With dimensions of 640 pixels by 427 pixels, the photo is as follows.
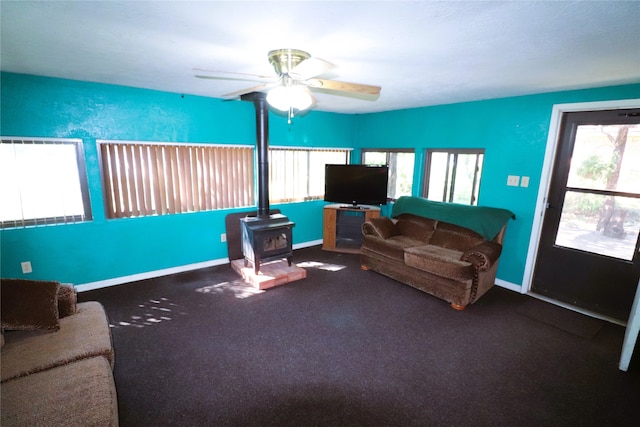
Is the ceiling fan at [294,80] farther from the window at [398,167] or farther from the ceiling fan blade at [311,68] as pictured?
the window at [398,167]

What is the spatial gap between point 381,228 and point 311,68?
2.60 meters

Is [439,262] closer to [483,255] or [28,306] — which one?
[483,255]

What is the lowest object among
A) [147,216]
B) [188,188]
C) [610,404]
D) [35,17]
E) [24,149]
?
[610,404]

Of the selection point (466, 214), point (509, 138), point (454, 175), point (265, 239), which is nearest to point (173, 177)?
point (265, 239)

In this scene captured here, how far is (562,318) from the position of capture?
2.99 m

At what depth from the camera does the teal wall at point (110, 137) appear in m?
2.86

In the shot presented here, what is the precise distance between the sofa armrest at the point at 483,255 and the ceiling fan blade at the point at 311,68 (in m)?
2.41

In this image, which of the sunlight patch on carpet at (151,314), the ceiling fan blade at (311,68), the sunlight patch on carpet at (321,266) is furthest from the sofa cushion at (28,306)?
the sunlight patch on carpet at (321,266)

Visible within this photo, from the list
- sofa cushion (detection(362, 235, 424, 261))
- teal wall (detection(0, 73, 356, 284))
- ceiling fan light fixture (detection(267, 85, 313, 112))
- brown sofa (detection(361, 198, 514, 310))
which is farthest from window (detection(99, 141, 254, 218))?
ceiling fan light fixture (detection(267, 85, 313, 112))

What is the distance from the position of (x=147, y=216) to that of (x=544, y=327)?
451 cm

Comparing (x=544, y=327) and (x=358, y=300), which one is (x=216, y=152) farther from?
(x=544, y=327)

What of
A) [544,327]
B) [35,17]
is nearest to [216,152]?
[35,17]

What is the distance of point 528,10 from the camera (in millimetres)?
1382

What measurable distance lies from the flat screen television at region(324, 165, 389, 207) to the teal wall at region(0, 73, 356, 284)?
1168 millimetres
